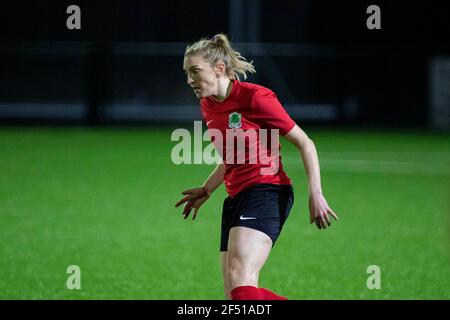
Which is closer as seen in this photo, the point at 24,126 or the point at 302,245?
the point at 302,245

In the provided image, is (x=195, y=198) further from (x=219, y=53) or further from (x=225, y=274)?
(x=219, y=53)

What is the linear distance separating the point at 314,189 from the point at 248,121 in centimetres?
60

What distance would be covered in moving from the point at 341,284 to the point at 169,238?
2.63m

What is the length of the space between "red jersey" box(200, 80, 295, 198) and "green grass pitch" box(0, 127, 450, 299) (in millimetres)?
1810

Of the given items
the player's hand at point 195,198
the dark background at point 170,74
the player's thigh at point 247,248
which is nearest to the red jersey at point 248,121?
the player's thigh at point 247,248

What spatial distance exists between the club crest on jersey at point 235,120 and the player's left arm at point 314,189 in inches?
12.9

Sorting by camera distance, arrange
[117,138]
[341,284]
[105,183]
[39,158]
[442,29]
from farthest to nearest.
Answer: [442,29], [117,138], [39,158], [105,183], [341,284]

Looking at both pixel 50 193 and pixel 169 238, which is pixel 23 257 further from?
pixel 50 193

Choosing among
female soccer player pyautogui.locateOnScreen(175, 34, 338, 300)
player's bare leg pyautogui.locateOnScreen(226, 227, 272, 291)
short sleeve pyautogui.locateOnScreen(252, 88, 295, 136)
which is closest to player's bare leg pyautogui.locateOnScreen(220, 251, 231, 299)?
female soccer player pyautogui.locateOnScreen(175, 34, 338, 300)

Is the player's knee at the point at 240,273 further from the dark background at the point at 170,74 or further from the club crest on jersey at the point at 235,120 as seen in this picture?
the dark background at the point at 170,74

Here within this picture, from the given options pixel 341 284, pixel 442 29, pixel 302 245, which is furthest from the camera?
pixel 442 29

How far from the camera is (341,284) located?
23.8 feet

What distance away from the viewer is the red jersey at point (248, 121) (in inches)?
200

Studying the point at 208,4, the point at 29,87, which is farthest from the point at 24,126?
the point at 208,4
